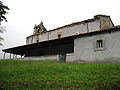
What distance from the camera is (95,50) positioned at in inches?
787

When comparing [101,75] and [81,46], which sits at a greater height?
[81,46]

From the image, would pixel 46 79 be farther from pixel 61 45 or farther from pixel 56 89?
pixel 61 45

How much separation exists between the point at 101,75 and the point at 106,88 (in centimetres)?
264

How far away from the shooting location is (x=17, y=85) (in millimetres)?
10039

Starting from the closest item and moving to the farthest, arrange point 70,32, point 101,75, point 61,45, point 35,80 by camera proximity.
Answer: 1. point 35,80
2. point 101,75
3. point 61,45
4. point 70,32

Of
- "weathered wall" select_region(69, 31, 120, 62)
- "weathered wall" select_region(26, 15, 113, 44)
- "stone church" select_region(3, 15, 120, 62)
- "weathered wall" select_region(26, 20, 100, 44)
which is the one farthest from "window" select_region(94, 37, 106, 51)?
"weathered wall" select_region(26, 20, 100, 44)

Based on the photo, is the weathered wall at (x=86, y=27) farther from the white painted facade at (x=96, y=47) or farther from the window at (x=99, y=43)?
the window at (x=99, y=43)

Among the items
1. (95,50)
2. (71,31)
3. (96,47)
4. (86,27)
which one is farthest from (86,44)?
(71,31)

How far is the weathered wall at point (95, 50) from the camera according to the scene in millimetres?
18422

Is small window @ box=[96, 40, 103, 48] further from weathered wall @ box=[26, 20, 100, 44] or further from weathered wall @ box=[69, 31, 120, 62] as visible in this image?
weathered wall @ box=[26, 20, 100, 44]

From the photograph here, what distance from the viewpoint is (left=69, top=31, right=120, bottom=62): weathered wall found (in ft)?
60.4

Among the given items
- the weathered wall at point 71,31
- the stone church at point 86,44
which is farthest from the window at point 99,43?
the weathered wall at point 71,31

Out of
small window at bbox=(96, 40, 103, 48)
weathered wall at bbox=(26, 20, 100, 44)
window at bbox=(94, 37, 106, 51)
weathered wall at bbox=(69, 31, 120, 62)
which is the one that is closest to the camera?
weathered wall at bbox=(69, 31, 120, 62)

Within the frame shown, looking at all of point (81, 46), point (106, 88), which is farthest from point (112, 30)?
point (106, 88)
